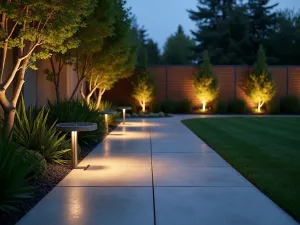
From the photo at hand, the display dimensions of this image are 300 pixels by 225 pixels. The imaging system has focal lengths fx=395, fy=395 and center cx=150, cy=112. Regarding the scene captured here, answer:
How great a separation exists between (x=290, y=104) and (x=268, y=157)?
20257mm

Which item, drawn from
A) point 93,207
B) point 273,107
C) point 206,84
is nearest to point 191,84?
point 206,84

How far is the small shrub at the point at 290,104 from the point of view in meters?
27.9

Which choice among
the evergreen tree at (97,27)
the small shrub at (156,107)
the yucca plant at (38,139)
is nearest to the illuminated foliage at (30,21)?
the yucca plant at (38,139)

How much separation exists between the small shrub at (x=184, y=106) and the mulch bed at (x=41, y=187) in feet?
61.9

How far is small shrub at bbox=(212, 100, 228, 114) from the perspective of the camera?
90.9 feet

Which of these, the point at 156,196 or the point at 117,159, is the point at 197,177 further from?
the point at 117,159

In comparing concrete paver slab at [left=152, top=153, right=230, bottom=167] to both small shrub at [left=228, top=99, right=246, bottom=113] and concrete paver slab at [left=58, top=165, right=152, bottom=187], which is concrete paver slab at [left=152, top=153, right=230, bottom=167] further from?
small shrub at [left=228, top=99, right=246, bottom=113]

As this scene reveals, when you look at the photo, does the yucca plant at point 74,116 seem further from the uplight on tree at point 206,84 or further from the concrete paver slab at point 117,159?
the uplight on tree at point 206,84

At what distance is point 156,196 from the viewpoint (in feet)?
18.9

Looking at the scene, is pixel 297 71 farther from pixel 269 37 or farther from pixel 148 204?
pixel 148 204

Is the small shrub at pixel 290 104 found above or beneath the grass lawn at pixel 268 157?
above

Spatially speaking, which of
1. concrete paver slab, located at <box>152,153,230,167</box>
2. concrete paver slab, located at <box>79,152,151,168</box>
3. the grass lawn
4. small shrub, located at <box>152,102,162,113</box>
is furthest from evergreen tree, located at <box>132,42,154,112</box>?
concrete paver slab, located at <box>152,153,230,167</box>

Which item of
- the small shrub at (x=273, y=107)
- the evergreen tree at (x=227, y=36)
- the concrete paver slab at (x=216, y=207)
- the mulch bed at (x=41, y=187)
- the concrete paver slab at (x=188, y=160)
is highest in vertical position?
the evergreen tree at (x=227, y=36)

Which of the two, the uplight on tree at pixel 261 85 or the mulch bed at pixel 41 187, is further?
the uplight on tree at pixel 261 85
